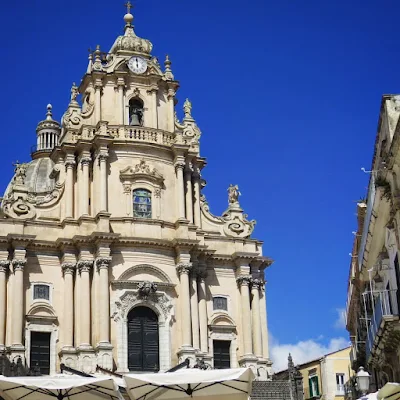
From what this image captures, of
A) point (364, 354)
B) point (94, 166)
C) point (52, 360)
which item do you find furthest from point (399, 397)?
point (94, 166)

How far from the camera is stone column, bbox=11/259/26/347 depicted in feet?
125

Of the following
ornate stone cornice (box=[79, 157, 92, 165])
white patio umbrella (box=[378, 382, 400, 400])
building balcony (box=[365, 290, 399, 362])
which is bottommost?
white patio umbrella (box=[378, 382, 400, 400])

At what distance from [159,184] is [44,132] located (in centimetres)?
2564

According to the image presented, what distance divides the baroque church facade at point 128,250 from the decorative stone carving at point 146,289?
96mm

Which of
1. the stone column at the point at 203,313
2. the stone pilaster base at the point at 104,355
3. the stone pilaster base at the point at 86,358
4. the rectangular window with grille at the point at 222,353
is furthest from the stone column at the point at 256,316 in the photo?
the stone pilaster base at the point at 86,358

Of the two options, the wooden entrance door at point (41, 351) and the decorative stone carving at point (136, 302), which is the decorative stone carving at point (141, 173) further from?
the wooden entrance door at point (41, 351)

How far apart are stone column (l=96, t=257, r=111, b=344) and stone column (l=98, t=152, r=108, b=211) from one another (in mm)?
3011

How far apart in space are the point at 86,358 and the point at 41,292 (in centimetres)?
411

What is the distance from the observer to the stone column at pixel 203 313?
4131 cm

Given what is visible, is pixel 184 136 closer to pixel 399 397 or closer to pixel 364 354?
pixel 364 354

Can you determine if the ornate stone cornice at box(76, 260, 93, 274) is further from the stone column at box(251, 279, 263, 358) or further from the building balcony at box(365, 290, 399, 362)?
the building balcony at box(365, 290, 399, 362)

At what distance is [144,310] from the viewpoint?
134 ft

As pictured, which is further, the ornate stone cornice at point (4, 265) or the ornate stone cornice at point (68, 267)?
the ornate stone cornice at point (68, 267)

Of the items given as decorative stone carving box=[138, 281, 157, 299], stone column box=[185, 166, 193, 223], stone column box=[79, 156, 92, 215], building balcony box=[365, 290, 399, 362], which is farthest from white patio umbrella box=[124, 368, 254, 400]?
stone column box=[185, 166, 193, 223]
